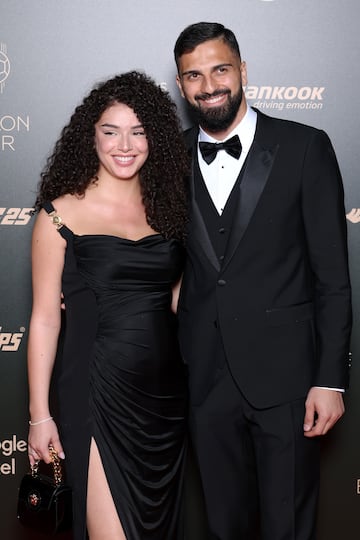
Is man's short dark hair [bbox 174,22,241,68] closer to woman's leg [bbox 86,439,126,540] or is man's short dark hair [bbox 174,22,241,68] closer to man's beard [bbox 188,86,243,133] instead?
man's beard [bbox 188,86,243,133]

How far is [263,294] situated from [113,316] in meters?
0.43

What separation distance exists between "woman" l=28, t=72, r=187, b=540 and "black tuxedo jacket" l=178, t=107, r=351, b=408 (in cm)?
17

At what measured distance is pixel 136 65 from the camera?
286 cm

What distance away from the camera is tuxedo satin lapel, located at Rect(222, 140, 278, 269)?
2115 mm

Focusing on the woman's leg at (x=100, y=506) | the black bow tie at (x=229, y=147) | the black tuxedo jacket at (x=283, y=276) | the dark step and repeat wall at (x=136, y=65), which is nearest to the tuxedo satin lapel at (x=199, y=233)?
the black tuxedo jacket at (x=283, y=276)

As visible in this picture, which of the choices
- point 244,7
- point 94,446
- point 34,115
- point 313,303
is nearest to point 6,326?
point 34,115

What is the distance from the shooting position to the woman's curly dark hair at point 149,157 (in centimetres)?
220

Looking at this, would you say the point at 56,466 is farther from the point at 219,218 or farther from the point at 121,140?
the point at 121,140

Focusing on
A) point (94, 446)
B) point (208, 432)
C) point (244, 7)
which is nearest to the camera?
point (94, 446)

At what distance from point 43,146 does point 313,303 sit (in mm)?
1297

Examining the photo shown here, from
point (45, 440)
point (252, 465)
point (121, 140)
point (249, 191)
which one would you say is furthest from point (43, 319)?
point (252, 465)

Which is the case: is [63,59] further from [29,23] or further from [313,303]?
[313,303]

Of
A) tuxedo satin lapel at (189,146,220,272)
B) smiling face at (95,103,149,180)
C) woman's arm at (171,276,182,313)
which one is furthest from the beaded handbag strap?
smiling face at (95,103,149,180)

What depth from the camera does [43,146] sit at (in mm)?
2904
